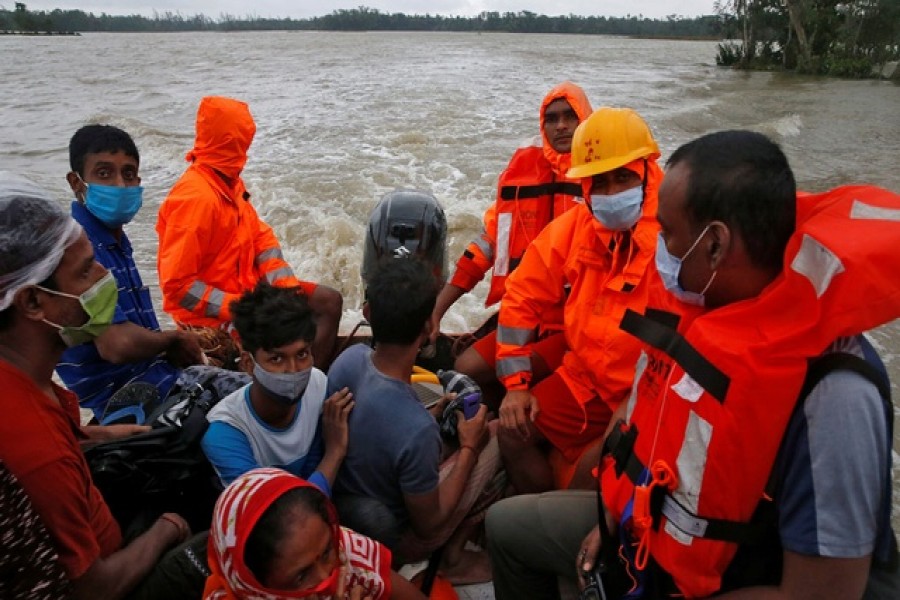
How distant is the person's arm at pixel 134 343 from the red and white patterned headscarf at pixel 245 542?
1.23 metres

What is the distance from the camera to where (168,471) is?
6.61 ft

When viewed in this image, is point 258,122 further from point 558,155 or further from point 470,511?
point 470,511

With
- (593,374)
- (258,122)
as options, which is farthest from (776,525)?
(258,122)

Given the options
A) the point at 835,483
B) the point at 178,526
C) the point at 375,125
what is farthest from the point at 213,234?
the point at 375,125

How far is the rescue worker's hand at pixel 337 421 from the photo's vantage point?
209cm

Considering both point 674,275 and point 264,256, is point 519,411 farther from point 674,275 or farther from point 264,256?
point 264,256

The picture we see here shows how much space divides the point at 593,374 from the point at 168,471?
1529 mm

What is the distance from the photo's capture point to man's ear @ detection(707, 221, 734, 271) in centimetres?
138

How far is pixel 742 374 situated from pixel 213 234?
113 inches

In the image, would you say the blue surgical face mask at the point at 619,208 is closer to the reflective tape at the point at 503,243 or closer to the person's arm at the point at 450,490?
the person's arm at the point at 450,490

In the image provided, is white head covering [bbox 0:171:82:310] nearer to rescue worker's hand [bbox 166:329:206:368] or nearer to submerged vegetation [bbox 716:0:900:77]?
rescue worker's hand [bbox 166:329:206:368]

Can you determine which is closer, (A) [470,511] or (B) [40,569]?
(B) [40,569]

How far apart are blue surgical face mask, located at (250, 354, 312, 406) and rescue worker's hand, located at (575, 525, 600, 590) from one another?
1.00 meters

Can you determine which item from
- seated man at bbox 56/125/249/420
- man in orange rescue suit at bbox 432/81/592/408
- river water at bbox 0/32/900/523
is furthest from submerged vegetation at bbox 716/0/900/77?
seated man at bbox 56/125/249/420
